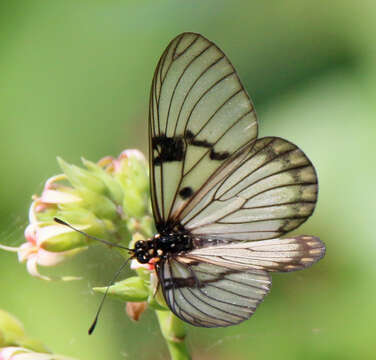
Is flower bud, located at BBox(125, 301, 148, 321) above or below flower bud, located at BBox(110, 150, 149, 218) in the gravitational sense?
below

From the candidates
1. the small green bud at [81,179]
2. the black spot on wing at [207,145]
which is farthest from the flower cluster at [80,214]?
the black spot on wing at [207,145]

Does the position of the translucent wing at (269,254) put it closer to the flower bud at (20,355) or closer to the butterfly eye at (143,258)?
the butterfly eye at (143,258)

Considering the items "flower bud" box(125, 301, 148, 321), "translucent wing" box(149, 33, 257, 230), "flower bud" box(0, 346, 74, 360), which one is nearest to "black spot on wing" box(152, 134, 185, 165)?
"translucent wing" box(149, 33, 257, 230)

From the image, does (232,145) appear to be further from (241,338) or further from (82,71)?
(82,71)

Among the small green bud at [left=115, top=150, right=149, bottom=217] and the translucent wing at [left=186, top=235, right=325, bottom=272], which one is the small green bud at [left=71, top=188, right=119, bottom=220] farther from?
the translucent wing at [left=186, top=235, right=325, bottom=272]

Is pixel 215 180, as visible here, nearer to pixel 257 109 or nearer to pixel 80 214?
pixel 80 214
